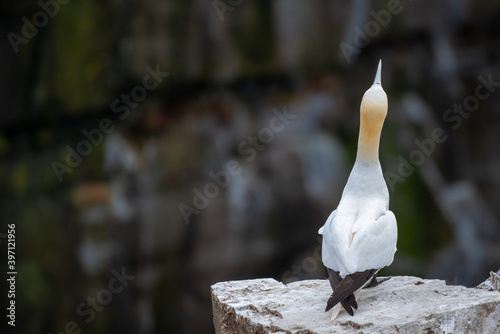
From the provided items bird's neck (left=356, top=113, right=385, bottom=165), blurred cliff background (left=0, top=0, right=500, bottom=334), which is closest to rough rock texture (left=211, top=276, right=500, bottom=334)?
bird's neck (left=356, top=113, right=385, bottom=165)

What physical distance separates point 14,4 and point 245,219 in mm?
3574

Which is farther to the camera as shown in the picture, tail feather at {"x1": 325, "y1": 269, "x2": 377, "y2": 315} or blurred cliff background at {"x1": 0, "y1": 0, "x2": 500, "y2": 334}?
blurred cliff background at {"x1": 0, "y1": 0, "x2": 500, "y2": 334}

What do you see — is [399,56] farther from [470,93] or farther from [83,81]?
[83,81]

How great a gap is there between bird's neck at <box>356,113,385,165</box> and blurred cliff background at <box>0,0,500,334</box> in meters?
3.89

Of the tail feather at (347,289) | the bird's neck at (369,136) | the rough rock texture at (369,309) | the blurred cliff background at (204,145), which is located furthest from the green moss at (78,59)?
the tail feather at (347,289)

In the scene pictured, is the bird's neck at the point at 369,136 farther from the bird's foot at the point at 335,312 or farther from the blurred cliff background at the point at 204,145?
the blurred cliff background at the point at 204,145

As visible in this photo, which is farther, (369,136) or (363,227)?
(369,136)

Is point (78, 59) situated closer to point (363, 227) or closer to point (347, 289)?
point (363, 227)

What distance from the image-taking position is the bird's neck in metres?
3.81

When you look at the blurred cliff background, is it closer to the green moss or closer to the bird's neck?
the green moss

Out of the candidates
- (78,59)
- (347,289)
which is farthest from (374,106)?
(78,59)

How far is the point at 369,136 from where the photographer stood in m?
3.87

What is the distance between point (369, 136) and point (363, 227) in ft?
1.80

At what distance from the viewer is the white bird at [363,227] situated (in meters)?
3.48
